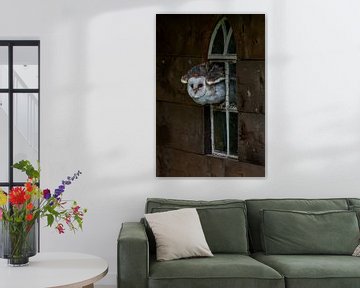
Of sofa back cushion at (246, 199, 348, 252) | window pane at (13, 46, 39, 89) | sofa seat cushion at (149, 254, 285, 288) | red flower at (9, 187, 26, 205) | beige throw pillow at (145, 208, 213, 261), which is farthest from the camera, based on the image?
window pane at (13, 46, 39, 89)

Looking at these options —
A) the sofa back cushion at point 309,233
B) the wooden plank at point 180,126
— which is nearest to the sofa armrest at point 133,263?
the sofa back cushion at point 309,233

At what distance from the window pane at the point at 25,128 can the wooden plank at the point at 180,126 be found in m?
1.02

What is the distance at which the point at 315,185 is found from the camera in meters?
Answer: 4.98

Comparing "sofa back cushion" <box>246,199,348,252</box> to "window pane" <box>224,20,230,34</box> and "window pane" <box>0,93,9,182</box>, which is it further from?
"window pane" <box>0,93,9,182</box>

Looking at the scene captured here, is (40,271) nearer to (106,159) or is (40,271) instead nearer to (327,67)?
(106,159)

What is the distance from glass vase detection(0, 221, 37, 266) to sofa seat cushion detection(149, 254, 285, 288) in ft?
2.57

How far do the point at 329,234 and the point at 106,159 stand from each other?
181 centimetres

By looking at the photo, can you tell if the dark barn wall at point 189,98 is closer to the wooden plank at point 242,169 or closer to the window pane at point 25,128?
the wooden plank at point 242,169

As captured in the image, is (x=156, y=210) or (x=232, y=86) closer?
(x=156, y=210)

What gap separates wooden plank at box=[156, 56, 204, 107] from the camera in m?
4.92

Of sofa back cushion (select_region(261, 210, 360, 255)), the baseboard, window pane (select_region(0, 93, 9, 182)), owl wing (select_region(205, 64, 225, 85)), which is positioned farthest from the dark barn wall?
window pane (select_region(0, 93, 9, 182))

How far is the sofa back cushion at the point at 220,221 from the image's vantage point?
4.41m

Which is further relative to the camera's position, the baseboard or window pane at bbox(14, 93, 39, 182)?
window pane at bbox(14, 93, 39, 182)

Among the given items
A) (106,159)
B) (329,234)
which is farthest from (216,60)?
(329,234)
